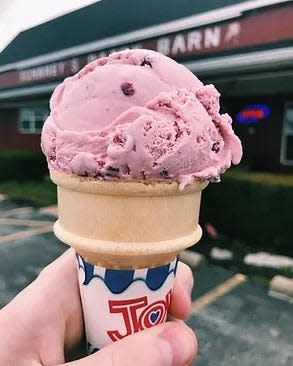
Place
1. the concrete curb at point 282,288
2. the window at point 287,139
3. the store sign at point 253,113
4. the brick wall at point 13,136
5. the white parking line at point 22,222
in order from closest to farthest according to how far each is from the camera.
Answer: the concrete curb at point 282,288 → the white parking line at point 22,222 → the window at point 287,139 → the store sign at point 253,113 → the brick wall at point 13,136

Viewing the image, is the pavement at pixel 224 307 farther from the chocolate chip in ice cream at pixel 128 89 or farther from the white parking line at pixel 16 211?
the chocolate chip in ice cream at pixel 128 89

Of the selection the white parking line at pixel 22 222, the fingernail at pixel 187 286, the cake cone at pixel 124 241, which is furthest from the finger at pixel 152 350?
the white parking line at pixel 22 222

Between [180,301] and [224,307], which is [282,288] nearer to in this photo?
[224,307]

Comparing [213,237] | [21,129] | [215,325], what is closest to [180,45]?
[213,237]

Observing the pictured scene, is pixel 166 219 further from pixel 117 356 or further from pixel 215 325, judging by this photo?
pixel 215 325

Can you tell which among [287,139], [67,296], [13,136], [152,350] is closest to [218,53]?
[287,139]
